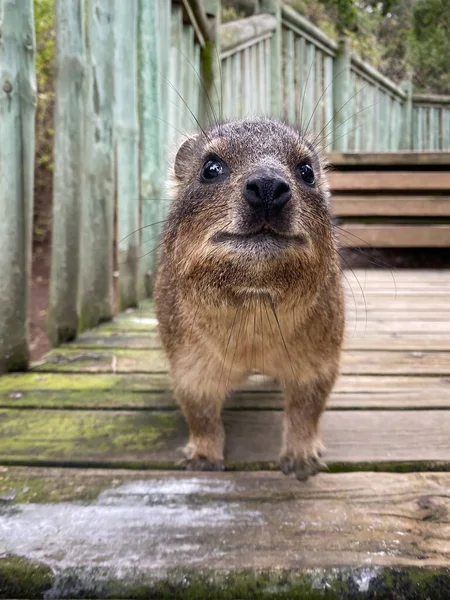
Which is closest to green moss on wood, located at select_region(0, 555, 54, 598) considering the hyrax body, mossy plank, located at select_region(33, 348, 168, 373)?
the hyrax body

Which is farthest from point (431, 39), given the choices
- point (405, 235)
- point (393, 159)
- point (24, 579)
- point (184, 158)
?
point (24, 579)

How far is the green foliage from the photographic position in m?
6.11

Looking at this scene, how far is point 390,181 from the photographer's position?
6082mm

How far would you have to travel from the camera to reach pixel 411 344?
9.62 ft

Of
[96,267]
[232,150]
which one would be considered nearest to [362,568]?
[232,150]

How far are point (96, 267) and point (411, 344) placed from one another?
193cm

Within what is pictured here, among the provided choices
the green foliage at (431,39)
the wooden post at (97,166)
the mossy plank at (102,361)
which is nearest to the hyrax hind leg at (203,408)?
the mossy plank at (102,361)

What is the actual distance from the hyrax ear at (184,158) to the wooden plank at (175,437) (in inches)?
37.3

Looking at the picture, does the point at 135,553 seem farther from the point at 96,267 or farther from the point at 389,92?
the point at 389,92

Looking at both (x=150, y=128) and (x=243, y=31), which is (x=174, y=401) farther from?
(x=243, y=31)

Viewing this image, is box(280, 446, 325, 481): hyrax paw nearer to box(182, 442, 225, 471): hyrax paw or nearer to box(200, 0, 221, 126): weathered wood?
box(182, 442, 225, 471): hyrax paw

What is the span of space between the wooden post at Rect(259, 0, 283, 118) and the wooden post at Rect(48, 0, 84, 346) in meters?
4.38

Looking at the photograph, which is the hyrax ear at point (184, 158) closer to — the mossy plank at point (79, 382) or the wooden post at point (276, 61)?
the mossy plank at point (79, 382)

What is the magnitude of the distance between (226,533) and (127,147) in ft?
9.27
